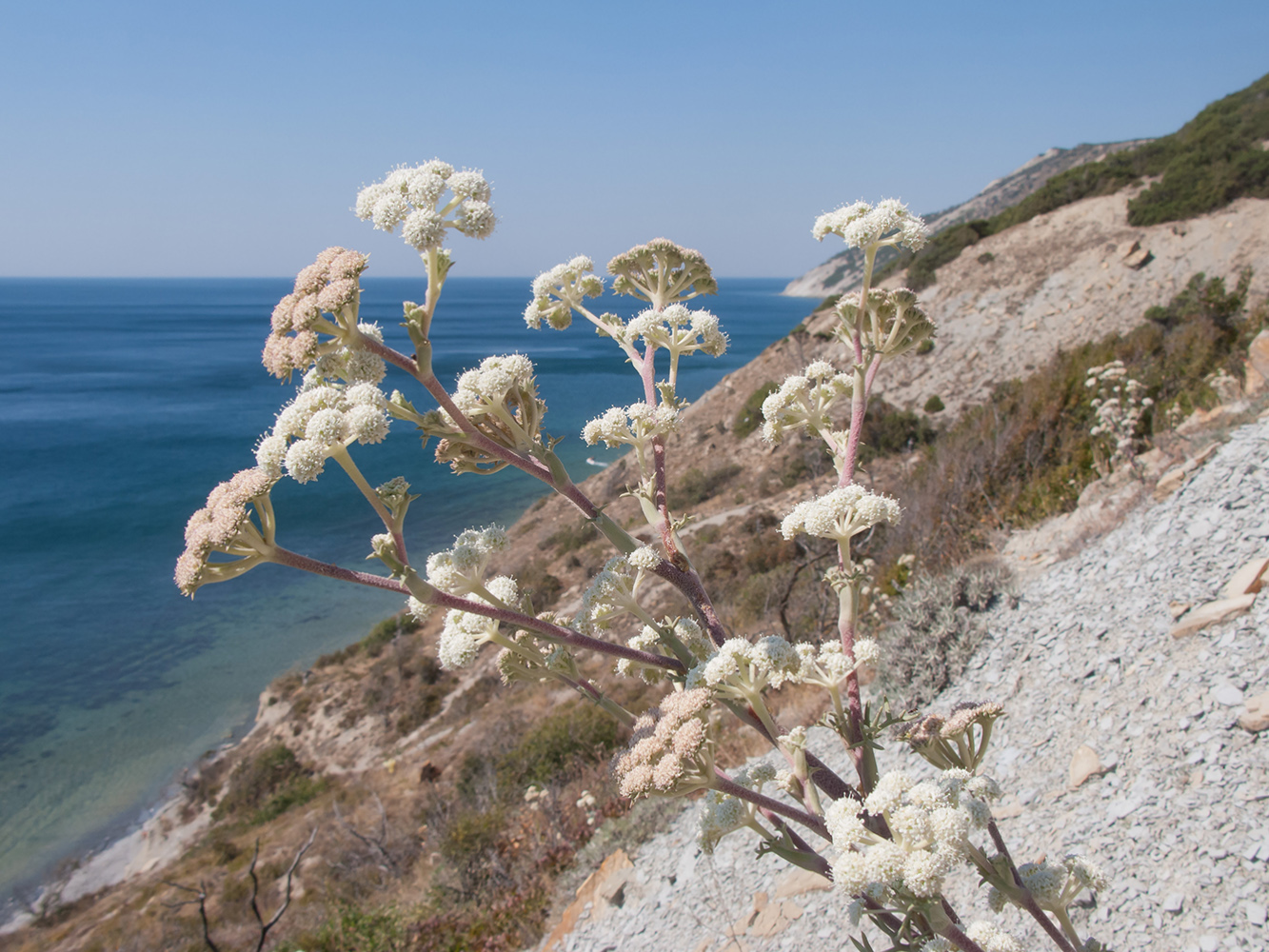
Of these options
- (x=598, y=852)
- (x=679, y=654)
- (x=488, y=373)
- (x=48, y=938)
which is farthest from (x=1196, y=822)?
(x=48, y=938)

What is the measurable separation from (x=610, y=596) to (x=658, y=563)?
21 centimetres

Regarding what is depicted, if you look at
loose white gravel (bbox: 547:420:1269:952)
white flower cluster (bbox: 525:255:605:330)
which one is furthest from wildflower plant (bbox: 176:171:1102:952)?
loose white gravel (bbox: 547:420:1269:952)

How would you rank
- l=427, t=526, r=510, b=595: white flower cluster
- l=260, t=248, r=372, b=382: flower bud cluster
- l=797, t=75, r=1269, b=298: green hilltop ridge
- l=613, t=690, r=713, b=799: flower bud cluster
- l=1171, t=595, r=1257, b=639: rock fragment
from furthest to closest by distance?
l=797, t=75, r=1269, b=298: green hilltop ridge
l=1171, t=595, r=1257, b=639: rock fragment
l=427, t=526, r=510, b=595: white flower cluster
l=613, t=690, r=713, b=799: flower bud cluster
l=260, t=248, r=372, b=382: flower bud cluster

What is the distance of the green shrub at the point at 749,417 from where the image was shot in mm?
29062

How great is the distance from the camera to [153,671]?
93.5 ft

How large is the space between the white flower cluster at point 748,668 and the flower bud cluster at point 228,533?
1.19m

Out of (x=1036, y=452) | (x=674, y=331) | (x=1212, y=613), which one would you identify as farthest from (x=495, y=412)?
(x=1036, y=452)

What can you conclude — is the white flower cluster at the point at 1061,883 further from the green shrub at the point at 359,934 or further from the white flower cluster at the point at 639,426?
the green shrub at the point at 359,934

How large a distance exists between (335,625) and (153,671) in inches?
288

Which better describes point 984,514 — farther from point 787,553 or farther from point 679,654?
point 679,654

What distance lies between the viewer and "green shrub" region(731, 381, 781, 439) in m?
29.1

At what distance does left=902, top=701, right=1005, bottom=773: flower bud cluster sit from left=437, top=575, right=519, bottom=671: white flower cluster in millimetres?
1323

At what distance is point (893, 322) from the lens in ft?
7.32

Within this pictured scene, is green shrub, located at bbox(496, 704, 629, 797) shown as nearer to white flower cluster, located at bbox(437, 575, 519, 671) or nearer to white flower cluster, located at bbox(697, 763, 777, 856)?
white flower cluster, located at bbox(697, 763, 777, 856)
